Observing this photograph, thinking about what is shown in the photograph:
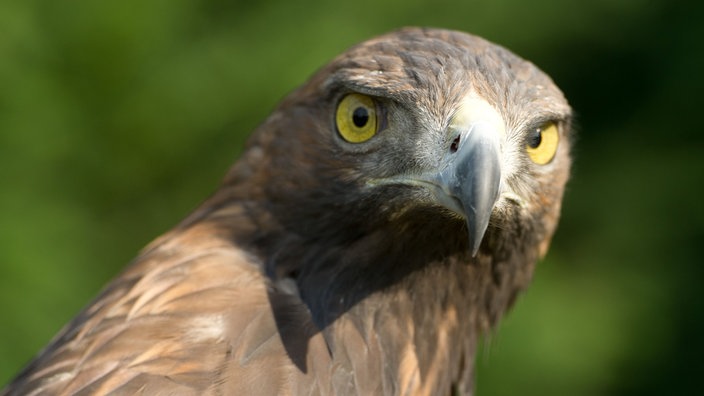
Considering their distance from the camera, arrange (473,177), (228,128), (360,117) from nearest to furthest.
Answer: (473,177)
(360,117)
(228,128)

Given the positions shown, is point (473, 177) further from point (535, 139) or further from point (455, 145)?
point (535, 139)

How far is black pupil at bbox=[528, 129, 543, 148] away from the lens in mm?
1979

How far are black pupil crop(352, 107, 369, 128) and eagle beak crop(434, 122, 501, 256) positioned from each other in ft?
0.65

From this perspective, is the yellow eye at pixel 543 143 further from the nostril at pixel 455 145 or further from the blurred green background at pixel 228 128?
the blurred green background at pixel 228 128

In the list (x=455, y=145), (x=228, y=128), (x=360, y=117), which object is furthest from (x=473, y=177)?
(x=228, y=128)

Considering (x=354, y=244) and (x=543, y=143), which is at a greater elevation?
(x=543, y=143)

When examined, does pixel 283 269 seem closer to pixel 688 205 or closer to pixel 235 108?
pixel 235 108

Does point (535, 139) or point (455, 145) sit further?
point (535, 139)

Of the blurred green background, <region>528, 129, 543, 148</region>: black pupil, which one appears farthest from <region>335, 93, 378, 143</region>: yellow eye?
the blurred green background

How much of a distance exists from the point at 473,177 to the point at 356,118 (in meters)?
0.33

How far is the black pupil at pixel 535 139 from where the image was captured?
1.98 m

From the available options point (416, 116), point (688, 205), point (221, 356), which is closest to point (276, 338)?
point (221, 356)

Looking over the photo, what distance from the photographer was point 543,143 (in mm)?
2031

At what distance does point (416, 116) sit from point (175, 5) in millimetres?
2193
